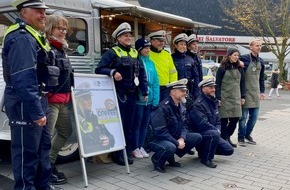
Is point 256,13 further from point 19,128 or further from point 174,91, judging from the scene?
point 19,128

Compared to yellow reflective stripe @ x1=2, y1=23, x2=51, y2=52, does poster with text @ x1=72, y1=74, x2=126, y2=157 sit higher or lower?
lower

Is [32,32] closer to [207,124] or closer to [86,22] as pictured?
[86,22]

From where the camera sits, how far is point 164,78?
563 cm

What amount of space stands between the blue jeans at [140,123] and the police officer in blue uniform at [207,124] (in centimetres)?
69

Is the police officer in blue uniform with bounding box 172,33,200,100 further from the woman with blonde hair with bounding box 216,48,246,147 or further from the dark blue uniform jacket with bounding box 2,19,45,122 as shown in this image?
the dark blue uniform jacket with bounding box 2,19,45,122

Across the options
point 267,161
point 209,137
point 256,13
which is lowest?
point 267,161

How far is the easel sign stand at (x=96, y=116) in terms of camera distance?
13.9 ft

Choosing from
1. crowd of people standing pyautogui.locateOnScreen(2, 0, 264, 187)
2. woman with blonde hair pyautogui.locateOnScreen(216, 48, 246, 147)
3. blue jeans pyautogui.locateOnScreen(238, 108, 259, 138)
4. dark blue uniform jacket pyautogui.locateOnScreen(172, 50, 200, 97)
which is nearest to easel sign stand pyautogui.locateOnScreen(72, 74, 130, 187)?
crowd of people standing pyautogui.locateOnScreen(2, 0, 264, 187)

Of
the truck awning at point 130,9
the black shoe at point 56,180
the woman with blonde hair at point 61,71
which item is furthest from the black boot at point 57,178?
the truck awning at point 130,9

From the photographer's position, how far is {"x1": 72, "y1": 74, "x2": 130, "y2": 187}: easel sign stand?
4250 mm

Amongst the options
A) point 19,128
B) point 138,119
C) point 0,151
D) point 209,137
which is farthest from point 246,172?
point 0,151

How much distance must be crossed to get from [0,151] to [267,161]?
174 inches

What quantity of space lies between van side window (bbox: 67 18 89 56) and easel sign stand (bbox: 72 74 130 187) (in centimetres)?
90

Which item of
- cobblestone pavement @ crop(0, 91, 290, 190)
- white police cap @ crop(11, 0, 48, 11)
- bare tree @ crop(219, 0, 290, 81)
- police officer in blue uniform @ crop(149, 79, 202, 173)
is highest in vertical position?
bare tree @ crop(219, 0, 290, 81)
